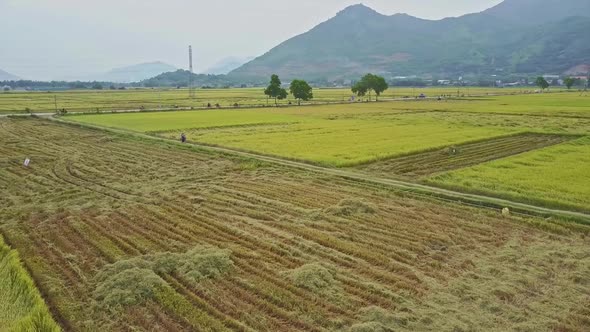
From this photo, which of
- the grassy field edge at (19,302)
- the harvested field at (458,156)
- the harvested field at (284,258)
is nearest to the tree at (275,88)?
the harvested field at (458,156)

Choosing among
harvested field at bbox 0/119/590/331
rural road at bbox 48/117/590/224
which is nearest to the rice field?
rural road at bbox 48/117/590/224

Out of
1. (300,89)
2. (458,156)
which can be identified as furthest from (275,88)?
(458,156)

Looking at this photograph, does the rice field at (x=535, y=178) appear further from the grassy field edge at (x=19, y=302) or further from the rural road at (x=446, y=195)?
the grassy field edge at (x=19, y=302)

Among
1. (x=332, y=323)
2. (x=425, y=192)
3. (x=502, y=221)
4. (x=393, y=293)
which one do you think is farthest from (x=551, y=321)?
(x=425, y=192)

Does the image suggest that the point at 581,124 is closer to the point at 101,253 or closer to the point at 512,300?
the point at 512,300

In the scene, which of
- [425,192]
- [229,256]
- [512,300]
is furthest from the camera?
[425,192]

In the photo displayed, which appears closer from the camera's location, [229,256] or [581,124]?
[229,256]
